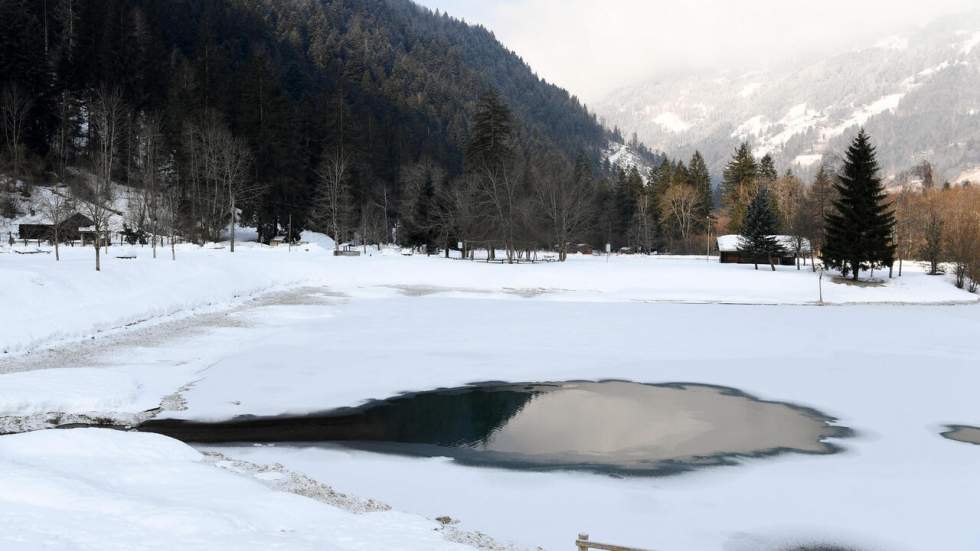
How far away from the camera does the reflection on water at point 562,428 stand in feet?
38.9

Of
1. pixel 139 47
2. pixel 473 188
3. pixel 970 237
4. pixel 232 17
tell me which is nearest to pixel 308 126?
pixel 139 47

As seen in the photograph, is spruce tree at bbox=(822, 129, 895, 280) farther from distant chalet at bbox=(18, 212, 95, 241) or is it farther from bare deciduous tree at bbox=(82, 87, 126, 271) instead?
bare deciduous tree at bbox=(82, 87, 126, 271)

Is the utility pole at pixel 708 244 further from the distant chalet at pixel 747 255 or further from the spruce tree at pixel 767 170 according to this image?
the spruce tree at pixel 767 170

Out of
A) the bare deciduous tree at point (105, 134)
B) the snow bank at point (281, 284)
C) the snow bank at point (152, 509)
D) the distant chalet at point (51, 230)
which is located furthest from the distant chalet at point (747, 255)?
the bare deciduous tree at point (105, 134)

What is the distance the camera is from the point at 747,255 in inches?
3009

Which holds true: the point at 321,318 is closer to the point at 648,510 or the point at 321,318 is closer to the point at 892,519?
the point at 648,510

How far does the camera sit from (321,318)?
1171 inches

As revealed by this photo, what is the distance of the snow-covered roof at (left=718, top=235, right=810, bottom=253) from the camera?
245ft

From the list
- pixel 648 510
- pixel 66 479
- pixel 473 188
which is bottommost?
pixel 648 510

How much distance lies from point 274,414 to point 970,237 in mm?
63480

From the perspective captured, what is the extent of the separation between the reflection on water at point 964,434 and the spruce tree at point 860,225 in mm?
45581

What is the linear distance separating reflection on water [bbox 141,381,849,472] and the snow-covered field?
2.36 feet

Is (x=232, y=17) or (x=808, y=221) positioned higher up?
(x=232, y=17)

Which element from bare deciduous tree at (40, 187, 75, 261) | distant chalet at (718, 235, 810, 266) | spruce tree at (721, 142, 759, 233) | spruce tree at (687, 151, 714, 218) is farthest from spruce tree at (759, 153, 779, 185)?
bare deciduous tree at (40, 187, 75, 261)
